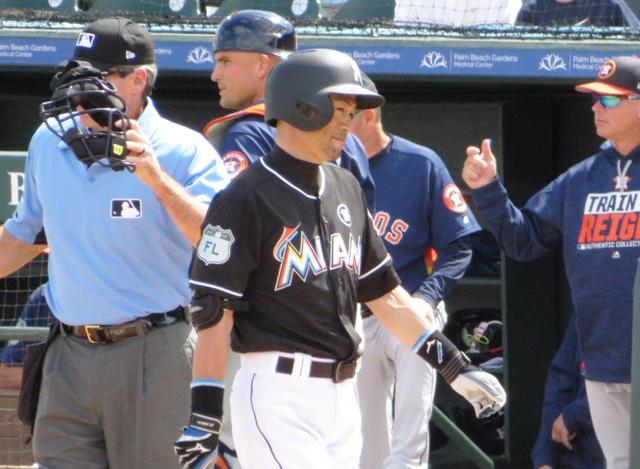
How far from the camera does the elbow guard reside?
3.07 m

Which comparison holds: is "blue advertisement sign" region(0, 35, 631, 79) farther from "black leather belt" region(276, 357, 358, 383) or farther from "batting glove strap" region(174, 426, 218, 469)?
"batting glove strap" region(174, 426, 218, 469)

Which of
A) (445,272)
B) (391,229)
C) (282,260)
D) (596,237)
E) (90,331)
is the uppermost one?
(282,260)

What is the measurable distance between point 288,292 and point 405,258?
2.15 m

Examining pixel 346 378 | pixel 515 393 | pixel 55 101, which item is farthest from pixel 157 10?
pixel 346 378

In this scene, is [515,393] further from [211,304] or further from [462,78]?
[211,304]

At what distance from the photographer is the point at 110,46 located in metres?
3.71

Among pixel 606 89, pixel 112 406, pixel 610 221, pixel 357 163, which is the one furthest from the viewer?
pixel 606 89

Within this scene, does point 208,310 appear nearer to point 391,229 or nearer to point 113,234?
point 113,234

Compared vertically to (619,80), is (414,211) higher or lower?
lower

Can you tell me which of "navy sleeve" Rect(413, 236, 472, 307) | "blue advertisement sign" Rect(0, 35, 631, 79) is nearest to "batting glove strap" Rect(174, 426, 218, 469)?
"navy sleeve" Rect(413, 236, 472, 307)

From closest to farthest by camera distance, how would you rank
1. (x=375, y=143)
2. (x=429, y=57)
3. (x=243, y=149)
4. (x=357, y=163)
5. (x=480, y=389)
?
(x=480, y=389)
(x=243, y=149)
(x=357, y=163)
(x=375, y=143)
(x=429, y=57)

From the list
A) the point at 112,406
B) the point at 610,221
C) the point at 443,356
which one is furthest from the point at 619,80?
the point at 112,406

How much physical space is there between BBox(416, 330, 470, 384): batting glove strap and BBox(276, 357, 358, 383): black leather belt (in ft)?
0.89

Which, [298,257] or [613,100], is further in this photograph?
[613,100]
